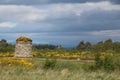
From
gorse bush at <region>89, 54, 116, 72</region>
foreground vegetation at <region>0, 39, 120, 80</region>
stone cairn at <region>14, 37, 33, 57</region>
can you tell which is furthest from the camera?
stone cairn at <region>14, 37, 33, 57</region>

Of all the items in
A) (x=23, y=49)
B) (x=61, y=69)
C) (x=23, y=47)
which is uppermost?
(x=23, y=47)

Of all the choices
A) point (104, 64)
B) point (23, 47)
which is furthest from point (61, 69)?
point (23, 47)

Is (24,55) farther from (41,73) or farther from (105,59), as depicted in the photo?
(41,73)

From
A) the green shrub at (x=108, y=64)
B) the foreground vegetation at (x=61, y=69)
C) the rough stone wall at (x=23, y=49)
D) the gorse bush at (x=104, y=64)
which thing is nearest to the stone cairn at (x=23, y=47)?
the rough stone wall at (x=23, y=49)

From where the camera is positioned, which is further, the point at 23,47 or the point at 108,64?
the point at 23,47

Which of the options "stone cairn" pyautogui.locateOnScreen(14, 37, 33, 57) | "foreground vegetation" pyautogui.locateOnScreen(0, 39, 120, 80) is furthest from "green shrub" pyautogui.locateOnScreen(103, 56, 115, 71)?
"stone cairn" pyautogui.locateOnScreen(14, 37, 33, 57)

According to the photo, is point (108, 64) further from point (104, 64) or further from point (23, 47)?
point (23, 47)

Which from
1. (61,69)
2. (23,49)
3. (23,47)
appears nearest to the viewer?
(61,69)

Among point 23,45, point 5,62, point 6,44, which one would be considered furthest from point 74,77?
point 6,44

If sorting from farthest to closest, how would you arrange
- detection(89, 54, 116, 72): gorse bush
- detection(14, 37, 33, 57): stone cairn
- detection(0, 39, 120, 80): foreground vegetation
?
detection(14, 37, 33, 57): stone cairn < detection(89, 54, 116, 72): gorse bush < detection(0, 39, 120, 80): foreground vegetation

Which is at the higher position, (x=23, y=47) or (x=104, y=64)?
(x=23, y=47)

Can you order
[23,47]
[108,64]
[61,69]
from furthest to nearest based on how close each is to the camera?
[23,47]
[108,64]
[61,69]

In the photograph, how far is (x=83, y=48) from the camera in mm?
59844

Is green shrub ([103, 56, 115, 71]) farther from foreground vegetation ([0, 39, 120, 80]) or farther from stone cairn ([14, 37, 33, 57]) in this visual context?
stone cairn ([14, 37, 33, 57])
